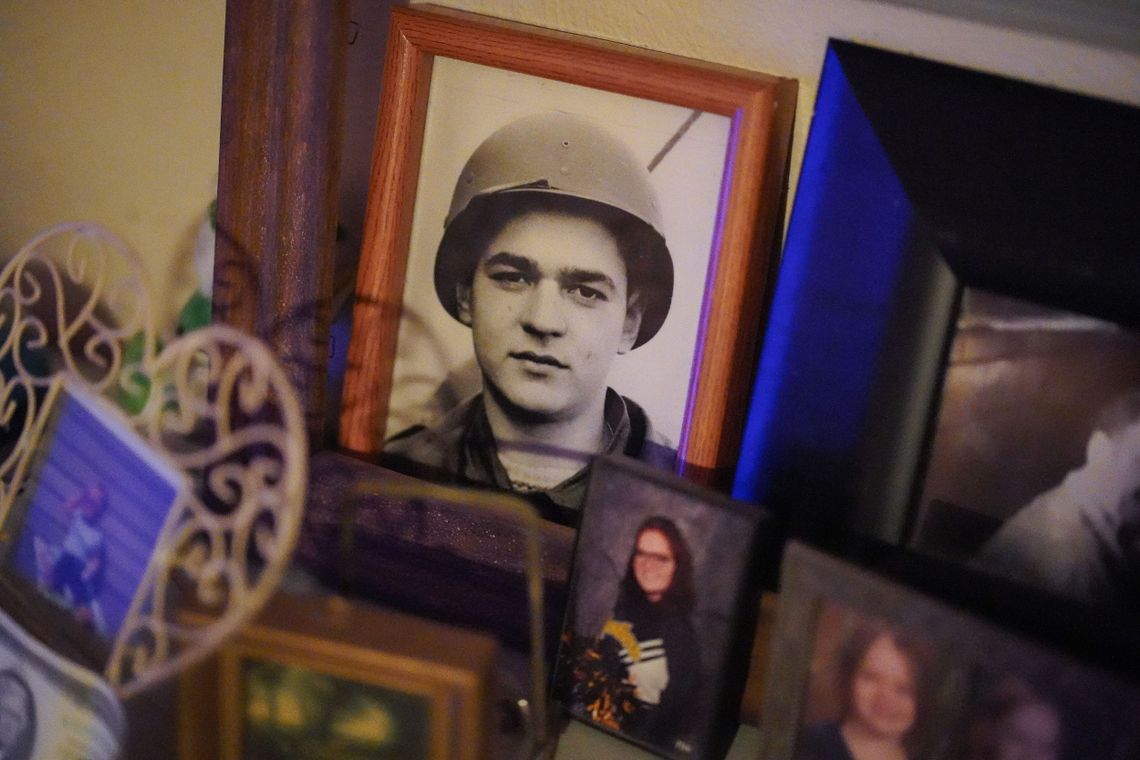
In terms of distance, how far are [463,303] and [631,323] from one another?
5.6 inches

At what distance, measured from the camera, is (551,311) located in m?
0.76

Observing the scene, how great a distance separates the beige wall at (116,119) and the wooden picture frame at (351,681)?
1.71 ft

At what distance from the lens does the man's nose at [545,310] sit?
76cm

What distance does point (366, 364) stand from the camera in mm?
821

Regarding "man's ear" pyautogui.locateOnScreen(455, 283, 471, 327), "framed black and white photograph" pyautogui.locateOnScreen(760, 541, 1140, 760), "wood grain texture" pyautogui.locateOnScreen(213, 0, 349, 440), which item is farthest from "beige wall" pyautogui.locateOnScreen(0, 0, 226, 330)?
"framed black and white photograph" pyautogui.locateOnScreen(760, 541, 1140, 760)

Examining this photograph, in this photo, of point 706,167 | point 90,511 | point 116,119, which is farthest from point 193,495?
point 116,119

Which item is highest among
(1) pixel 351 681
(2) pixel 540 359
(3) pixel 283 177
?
(3) pixel 283 177

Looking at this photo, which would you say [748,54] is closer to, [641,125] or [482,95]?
[641,125]

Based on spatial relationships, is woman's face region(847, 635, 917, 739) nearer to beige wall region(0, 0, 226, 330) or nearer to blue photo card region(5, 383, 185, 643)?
blue photo card region(5, 383, 185, 643)

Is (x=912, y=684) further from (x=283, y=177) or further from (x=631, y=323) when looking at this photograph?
(x=283, y=177)

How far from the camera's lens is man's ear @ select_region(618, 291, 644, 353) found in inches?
29.6

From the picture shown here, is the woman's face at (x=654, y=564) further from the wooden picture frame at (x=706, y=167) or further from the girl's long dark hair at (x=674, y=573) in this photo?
the wooden picture frame at (x=706, y=167)

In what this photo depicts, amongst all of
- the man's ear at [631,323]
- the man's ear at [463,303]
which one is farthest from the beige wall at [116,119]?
the man's ear at [631,323]

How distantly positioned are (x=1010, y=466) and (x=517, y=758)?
0.38 m
